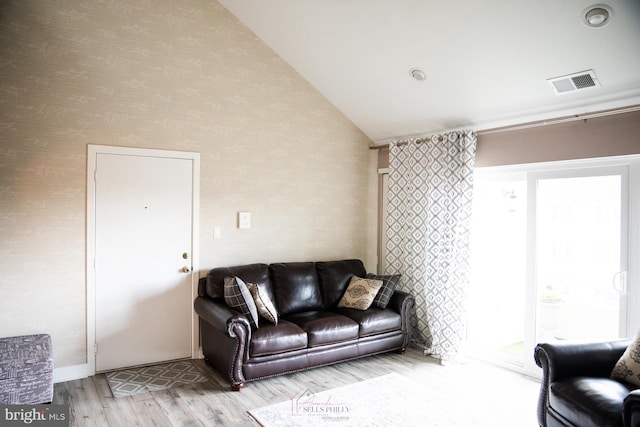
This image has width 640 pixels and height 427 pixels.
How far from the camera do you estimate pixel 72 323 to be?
379 cm

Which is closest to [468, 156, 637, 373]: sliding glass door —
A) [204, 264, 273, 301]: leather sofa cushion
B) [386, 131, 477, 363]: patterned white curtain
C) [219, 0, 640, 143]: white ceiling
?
[386, 131, 477, 363]: patterned white curtain

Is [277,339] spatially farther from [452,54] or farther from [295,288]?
[452,54]

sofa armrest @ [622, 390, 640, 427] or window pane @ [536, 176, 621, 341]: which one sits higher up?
window pane @ [536, 176, 621, 341]

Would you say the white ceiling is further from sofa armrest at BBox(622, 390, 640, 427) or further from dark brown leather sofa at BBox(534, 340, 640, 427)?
sofa armrest at BBox(622, 390, 640, 427)

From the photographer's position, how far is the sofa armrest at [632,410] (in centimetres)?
211

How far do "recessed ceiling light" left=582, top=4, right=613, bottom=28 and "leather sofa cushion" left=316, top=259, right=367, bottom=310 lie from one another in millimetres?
3178

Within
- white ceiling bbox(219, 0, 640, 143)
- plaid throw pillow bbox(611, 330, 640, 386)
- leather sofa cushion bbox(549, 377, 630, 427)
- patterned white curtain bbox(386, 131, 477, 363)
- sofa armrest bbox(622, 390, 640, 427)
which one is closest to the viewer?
sofa armrest bbox(622, 390, 640, 427)

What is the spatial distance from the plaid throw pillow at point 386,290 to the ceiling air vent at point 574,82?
2.36 metres

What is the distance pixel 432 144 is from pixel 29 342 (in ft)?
13.3

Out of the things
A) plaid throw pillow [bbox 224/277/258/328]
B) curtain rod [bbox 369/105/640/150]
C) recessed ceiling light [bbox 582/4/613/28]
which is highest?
recessed ceiling light [bbox 582/4/613/28]

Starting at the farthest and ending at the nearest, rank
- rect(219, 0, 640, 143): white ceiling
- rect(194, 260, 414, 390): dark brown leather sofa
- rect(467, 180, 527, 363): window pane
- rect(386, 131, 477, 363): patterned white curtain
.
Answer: rect(386, 131, 477, 363): patterned white curtain, rect(467, 180, 527, 363): window pane, rect(194, 260, 414, 390): dark brown leather sofa, rect(219, 0, 640, 143): white ceiling

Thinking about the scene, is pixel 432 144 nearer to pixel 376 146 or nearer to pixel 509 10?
pixel 376 146

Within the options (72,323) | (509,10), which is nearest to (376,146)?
(509,10)

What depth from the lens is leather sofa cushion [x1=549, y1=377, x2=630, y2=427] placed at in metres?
2.30
